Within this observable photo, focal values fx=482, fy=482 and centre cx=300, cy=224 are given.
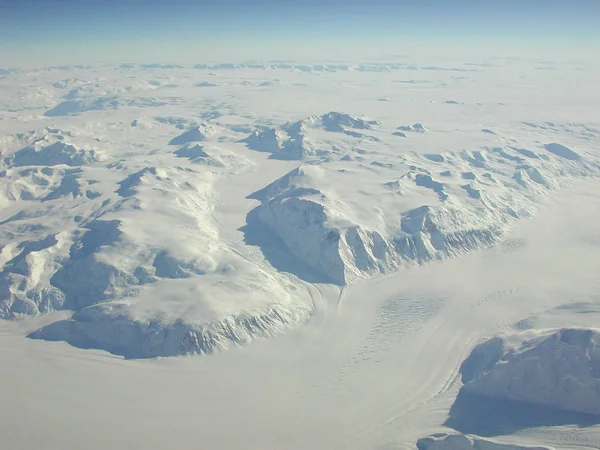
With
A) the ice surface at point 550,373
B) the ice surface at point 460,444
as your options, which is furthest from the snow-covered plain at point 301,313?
the ice surface at point 460,444

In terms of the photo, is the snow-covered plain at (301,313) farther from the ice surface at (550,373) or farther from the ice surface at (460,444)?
the ice surface at (460,444)

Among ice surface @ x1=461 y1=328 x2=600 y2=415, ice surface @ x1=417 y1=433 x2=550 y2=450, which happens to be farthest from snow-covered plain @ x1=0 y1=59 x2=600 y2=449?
ice surface @ x1=417 y1=433 x2=550 y2=450

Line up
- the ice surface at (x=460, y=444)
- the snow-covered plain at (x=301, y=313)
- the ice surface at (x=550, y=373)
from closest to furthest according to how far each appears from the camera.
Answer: the ice surface at (x=460, y=444), the ice surface at (x=550, y=373), the snow-covered plain at (x=301, y=313)

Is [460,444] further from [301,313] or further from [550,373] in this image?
[301,313]

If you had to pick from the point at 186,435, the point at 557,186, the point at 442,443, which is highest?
the point at 557,186

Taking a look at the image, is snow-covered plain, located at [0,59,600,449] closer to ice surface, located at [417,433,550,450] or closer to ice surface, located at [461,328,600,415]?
ice surface, located at [461,328,600,415]

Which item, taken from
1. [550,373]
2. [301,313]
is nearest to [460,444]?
[550,373]

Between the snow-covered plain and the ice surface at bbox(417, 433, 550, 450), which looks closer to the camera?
the ice surface at bbox(417, 433, 550, 450)

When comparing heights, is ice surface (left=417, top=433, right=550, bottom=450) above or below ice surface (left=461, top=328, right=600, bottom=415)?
below

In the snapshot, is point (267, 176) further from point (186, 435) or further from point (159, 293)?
point (186, 435)

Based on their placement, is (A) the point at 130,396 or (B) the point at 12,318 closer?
(A) the point at 130,396

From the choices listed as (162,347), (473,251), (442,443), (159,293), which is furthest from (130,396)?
→ (473,251)
